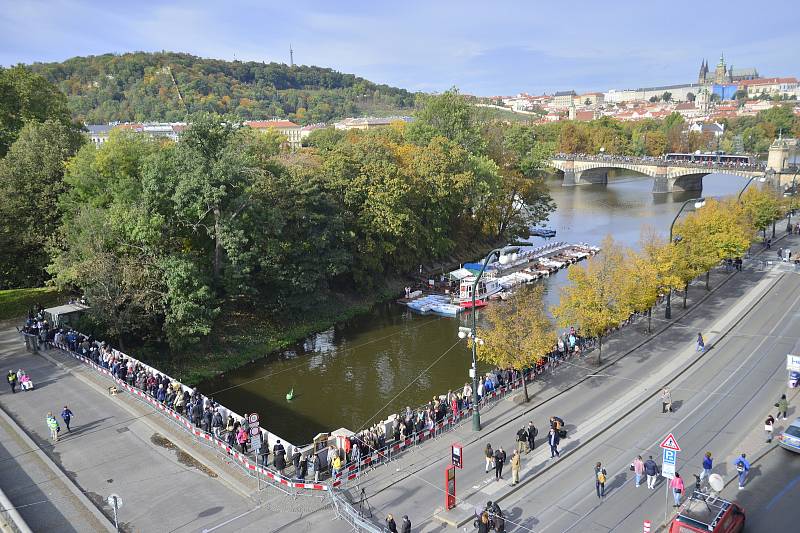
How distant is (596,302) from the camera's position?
1130 inches

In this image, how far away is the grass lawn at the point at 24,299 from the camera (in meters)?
34.5

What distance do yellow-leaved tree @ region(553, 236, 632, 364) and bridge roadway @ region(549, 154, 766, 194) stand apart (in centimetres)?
7572

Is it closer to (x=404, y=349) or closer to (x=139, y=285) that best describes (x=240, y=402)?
(x=139, y=285)

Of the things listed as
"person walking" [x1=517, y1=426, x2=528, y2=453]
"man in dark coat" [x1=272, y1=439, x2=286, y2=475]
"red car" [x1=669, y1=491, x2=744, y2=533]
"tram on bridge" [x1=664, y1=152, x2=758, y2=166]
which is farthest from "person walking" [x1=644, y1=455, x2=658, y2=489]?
"tram on bridge" [x1=664, y1=152, x2=758, y2=166]

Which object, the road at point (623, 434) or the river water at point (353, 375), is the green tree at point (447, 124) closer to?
the river water at point (353, 375)

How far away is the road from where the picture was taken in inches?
693

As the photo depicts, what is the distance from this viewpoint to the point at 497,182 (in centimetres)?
5875

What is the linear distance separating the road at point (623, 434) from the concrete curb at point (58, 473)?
7302mm

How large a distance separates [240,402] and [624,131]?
132267 millimetres

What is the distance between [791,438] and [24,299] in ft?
124

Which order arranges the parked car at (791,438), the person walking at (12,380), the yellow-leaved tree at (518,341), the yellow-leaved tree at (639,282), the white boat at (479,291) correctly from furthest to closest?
the white boat at (479,291), the yellow-leaved tree at (639,282), the person walking at (12,380), the yellow-leaved tree at (518,341), the parked car at (791,438)

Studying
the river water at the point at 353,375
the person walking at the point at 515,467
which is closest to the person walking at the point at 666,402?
the person walking at the point at 515,467

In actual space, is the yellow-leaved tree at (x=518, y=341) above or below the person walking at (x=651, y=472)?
above

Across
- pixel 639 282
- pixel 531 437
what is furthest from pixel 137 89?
pixel 531 437
